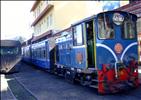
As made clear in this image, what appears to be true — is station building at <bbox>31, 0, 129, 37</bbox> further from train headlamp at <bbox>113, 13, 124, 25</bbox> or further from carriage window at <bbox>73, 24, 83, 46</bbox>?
train headlamp at <bbox>113, 13, 124, 25</bbox>

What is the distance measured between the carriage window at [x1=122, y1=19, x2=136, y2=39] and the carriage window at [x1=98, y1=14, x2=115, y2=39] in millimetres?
665

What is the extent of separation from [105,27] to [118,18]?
75 cm

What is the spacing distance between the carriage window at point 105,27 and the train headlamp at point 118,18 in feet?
0.83

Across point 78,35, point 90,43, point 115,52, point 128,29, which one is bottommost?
point 115,52

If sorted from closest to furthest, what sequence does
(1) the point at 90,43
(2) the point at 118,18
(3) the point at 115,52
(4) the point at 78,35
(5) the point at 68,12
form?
(3) the point at 115,52 < (2) the point at 118,18 < (1) the point at 90,43 < (4) the point at 78,35 < (5) the point at 68,12

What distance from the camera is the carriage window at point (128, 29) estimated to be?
40.0 ft

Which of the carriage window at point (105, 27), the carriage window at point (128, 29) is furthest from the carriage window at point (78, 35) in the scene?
the carriage window at point (128, 29)

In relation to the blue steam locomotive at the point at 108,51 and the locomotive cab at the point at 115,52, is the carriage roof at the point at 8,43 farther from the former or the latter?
the locomotive cab at the point at 115,52

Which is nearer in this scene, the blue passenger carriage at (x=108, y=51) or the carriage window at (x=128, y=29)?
the blue passenger carriage at (x=108, y=51)

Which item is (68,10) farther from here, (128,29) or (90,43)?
(128,29)

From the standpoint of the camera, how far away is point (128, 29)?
12.4m

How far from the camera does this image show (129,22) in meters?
12.3

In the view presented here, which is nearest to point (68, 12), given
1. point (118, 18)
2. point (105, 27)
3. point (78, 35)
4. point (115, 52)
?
point (78, 35)

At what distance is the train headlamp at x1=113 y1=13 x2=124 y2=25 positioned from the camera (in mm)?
11938
